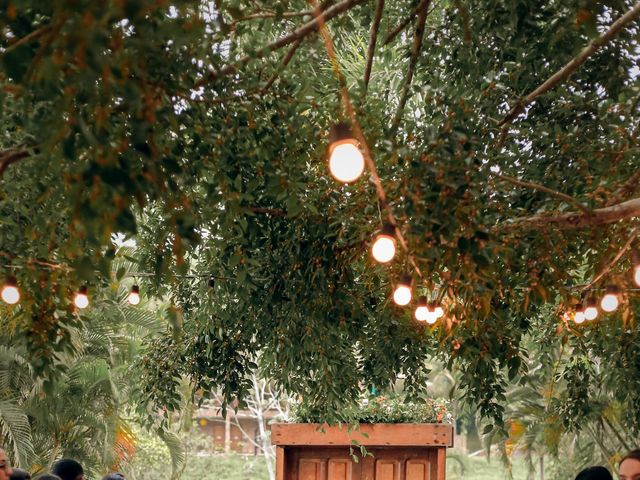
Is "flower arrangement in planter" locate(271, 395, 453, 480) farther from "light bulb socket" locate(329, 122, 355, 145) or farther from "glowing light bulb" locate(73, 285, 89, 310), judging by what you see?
"light bulb socket" locate(329, 122, 355, 145)

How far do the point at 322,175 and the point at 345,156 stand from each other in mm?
2098

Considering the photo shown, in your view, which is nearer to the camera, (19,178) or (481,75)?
(19,178)

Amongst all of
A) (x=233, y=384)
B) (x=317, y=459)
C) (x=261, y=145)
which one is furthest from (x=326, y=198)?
(x=317, y=459)

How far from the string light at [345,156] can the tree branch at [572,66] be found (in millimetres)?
1823

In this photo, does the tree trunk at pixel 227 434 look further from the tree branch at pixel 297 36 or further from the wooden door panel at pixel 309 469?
the tree branch at pixel 297 36

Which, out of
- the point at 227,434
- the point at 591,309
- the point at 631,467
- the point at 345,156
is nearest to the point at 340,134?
the point at 345,156

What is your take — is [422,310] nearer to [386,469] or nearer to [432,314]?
[432,314]

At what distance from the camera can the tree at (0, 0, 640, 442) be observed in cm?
332

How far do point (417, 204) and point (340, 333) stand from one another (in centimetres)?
212

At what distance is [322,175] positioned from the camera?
546 centimetres

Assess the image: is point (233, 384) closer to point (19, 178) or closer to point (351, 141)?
point (19, 178)

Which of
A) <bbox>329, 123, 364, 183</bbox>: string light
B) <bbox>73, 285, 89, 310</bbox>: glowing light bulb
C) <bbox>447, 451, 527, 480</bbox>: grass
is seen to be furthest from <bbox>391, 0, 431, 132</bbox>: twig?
<bbox>447, 451, 527, 480</bbox>: grass

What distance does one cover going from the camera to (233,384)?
7.10m

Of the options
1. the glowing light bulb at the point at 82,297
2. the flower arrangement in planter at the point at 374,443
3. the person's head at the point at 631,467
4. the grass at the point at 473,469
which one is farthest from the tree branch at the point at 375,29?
the grass at the point at 473,469
